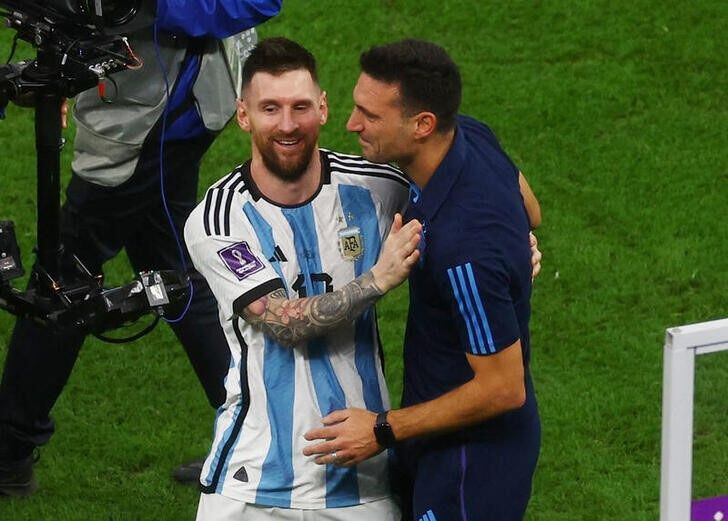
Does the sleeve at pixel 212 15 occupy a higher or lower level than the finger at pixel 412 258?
higher

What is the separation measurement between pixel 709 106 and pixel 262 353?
4.53 m

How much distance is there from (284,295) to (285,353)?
158 millimetres

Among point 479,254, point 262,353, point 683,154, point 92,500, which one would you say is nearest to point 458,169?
point 479,254

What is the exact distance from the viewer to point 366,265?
4.45m

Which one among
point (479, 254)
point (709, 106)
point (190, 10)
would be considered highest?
point (190, 10)

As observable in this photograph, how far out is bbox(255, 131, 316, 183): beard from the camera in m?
4.39

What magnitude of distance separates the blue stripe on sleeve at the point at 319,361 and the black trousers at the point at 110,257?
44.0 inches

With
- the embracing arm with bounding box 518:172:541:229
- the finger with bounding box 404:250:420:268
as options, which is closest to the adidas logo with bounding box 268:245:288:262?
the finger with bounding box 404:250:420:268

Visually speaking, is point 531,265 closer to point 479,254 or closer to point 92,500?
A: point 479,254

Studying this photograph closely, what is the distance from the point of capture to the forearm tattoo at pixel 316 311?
4.23 meters

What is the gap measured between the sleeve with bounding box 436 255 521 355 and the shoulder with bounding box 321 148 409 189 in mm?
552

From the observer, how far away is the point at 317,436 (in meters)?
4.23

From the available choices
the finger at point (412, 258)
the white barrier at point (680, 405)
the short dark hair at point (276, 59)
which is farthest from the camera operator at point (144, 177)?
the white barrier at point (680, 405)

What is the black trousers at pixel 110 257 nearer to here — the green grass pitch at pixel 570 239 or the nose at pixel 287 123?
the green grass pitch at pixel 570 239
